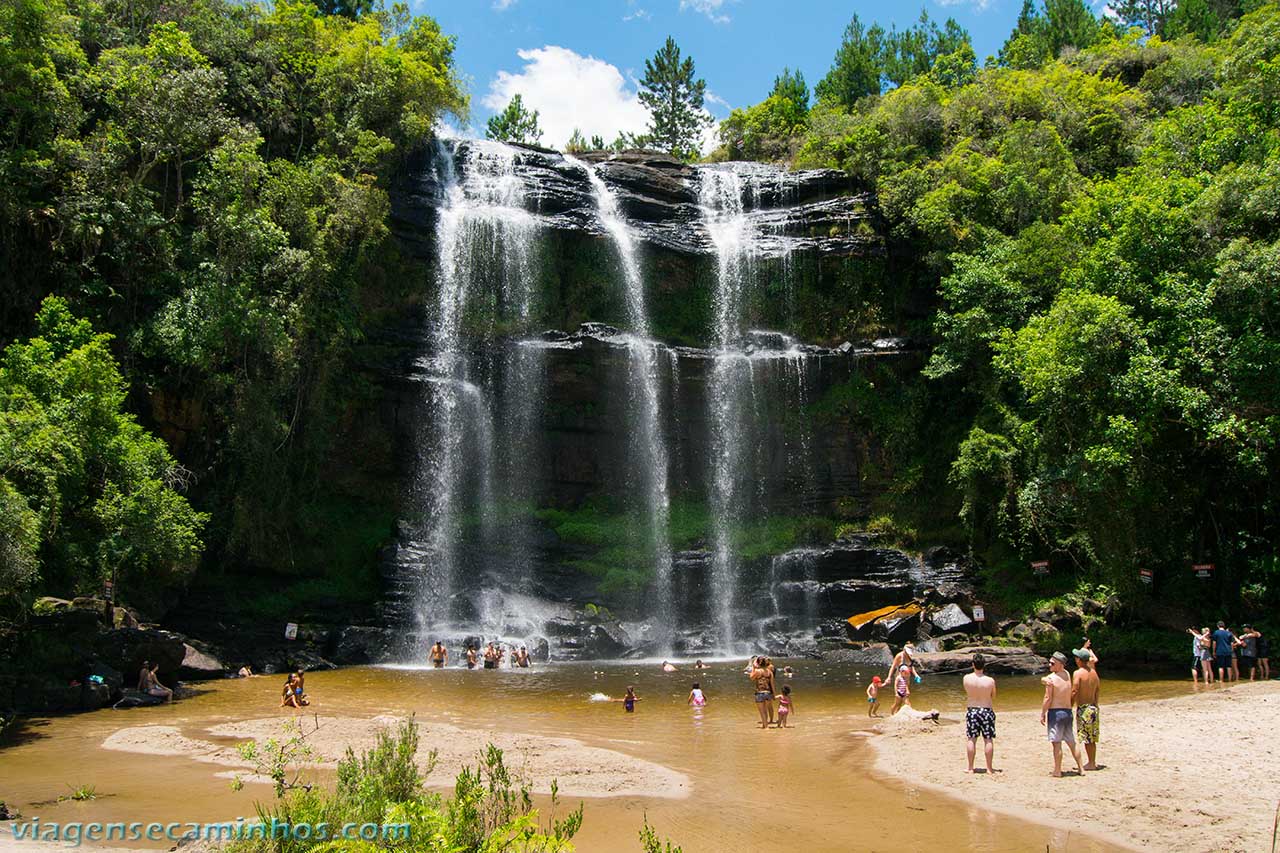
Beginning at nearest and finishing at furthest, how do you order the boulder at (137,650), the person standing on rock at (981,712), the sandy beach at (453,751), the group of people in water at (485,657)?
the sandy beach at (453,751) → the person standing on rock at (981,712) → the boulder at (137,650) → the group of people in water at (485,657)

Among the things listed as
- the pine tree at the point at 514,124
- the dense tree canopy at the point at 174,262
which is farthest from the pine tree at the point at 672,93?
the dense tree canopy at the point at 174,262

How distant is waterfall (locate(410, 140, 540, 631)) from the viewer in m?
30.2

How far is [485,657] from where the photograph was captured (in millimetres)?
24000

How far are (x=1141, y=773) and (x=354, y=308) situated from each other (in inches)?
1020

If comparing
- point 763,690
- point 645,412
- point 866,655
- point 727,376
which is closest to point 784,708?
point 763,690

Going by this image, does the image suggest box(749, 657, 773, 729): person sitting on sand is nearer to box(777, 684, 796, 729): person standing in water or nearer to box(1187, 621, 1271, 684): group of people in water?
box(777, 684, 796, 729): person standing in water

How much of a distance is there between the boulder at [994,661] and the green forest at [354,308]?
288cm

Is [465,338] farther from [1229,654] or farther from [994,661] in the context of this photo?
[1229,654]

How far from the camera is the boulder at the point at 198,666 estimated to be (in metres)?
19.4

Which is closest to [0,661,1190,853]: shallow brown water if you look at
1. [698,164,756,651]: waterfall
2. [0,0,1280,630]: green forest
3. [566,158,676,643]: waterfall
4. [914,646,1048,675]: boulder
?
[914,646,1048,675]: boulder

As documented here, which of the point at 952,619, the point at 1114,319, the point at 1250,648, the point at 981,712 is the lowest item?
the point at 981,712

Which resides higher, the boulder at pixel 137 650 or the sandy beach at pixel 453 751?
the boulder at pixel 137 650

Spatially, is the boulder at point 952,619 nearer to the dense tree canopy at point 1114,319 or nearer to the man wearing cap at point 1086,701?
the dense tree canopy at point 1114,319

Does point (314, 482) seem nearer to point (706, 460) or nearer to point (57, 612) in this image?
point (57, 612)
